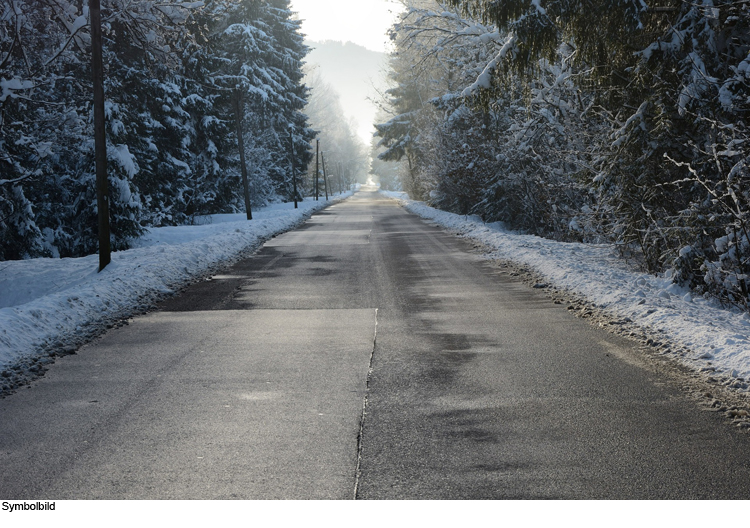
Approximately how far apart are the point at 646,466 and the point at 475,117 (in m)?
28.5

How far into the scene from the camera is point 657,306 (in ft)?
29.0

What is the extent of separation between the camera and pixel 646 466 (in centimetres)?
420

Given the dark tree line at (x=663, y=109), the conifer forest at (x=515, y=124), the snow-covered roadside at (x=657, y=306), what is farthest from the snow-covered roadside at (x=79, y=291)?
the dark tree line at (x=663, y=109)

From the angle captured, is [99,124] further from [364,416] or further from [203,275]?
[364,416]

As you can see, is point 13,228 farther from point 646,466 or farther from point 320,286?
point 646,466

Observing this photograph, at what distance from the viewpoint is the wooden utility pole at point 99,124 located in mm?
13961

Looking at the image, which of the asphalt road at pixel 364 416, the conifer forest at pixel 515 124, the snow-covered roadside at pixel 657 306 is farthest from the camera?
the conifer forest at pixel 515 124

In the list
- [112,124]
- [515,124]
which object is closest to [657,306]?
[515,124]

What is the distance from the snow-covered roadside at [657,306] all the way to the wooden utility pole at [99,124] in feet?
30.0

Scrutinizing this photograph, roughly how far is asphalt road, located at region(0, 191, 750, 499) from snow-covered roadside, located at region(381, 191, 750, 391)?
0.60 meters

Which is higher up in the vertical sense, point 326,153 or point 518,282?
point 326,153

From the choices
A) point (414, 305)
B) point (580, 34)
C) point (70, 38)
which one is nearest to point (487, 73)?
point (580, 34)

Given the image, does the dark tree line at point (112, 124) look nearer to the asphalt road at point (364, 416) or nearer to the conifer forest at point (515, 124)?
the conifer forest at point (515, 124)

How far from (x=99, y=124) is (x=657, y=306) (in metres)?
11.5
